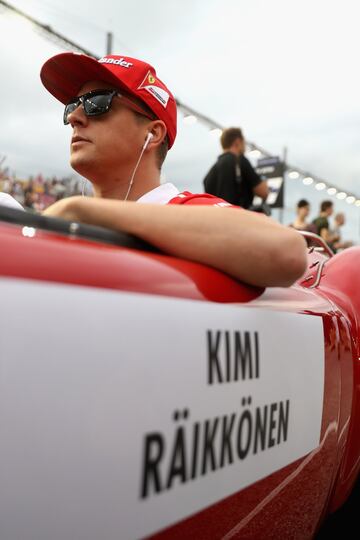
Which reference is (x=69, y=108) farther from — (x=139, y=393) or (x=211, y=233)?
(x=139, y=393)

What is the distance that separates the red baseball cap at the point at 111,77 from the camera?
1619mm

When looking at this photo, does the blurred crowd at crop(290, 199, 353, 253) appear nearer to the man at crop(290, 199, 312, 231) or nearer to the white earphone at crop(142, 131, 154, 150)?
the man at crop(290, 199, 312, 231)

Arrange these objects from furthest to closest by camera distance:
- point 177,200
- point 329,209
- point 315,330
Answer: point 329,209 < point 177,200 < point 315,330

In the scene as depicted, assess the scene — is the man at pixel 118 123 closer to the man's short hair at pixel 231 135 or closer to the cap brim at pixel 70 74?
the cap brim at pixel 70 74

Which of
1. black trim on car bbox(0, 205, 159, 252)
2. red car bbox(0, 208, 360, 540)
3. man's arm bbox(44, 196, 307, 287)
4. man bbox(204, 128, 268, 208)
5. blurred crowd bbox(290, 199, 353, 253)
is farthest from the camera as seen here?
blurred crowd bbox(290, 199, 353, 253)

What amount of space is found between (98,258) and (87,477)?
273mm

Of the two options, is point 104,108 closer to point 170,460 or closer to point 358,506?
point 170,460

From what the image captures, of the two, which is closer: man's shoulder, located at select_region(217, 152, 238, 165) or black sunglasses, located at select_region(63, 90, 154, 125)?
black sunglasses, located at select_region(63, 90, 154, 125)

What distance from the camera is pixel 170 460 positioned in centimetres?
70

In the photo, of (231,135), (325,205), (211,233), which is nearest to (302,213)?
(325,205)

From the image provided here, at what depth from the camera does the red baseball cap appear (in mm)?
1619

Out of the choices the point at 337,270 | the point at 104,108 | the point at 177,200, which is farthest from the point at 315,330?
the point at 104,108

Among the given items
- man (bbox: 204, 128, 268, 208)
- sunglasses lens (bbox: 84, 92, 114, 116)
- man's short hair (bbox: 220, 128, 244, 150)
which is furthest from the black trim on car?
man's short hair (bbox: 220, 128, 244, 150)

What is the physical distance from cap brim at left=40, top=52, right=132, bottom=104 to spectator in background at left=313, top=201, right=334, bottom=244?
4.83m
